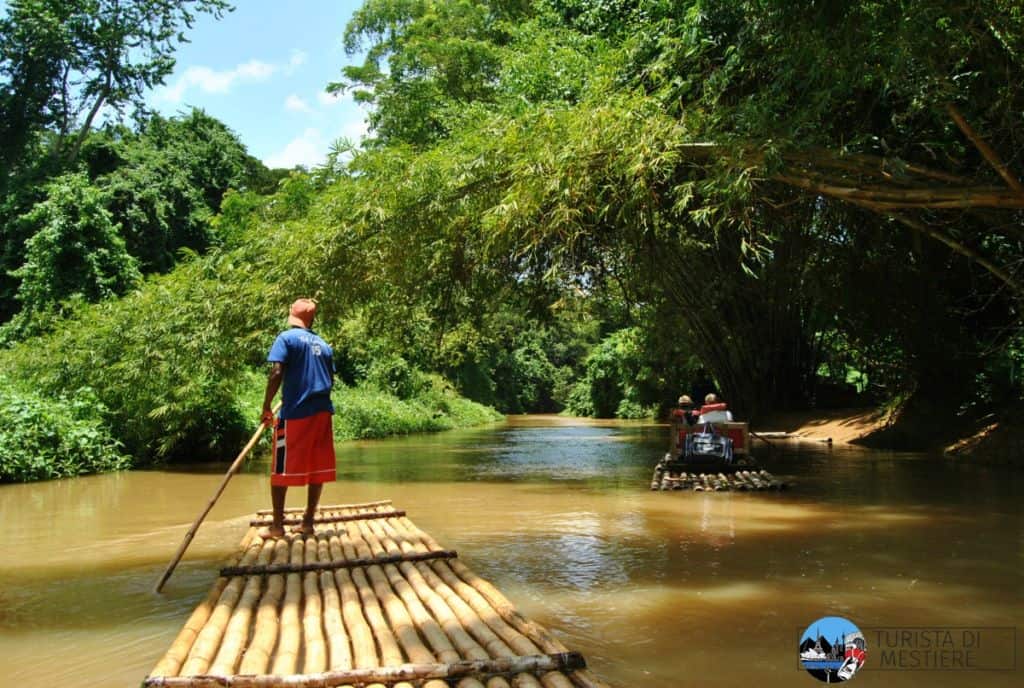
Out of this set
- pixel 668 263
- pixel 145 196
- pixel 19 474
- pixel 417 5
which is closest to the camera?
pixel 19 474

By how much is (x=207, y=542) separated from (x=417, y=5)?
2588 cm

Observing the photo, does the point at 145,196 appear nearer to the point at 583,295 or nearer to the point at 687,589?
the point at 583,295

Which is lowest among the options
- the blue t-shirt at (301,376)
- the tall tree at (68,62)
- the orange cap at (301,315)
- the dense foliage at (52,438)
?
the dense foliage at (52,438)

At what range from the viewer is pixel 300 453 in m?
5.60

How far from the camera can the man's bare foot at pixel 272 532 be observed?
5.61 meters

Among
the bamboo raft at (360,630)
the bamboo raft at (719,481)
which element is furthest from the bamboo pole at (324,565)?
the bamboo raft at (719,481)

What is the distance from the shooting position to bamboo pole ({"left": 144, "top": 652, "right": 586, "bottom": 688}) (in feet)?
9.39

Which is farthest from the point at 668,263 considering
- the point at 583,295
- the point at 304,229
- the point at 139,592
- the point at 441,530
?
the point at 139,592

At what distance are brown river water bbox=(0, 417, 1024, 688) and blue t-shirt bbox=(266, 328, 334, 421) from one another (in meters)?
1.24

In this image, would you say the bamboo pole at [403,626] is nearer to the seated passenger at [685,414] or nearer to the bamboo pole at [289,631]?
the bamboo pole at [289,631]

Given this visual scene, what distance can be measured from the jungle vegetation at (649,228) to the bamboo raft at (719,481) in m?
2.70

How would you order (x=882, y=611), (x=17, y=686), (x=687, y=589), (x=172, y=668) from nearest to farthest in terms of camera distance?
1. (x=172, y=668)
2. (x=17, y=686)
3. (x=882, y=611)
4. (x=687, y=589)

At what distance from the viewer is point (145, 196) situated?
26.2 metres

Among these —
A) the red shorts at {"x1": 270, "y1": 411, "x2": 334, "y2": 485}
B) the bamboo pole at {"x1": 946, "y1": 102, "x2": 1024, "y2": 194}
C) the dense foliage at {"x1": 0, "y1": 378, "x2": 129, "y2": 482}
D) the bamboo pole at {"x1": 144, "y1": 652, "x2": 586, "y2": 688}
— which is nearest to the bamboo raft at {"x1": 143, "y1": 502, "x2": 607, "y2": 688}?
the bamboo pole at {"x1": 144, "y1": 652, "x2": 586, "y2": 688}
